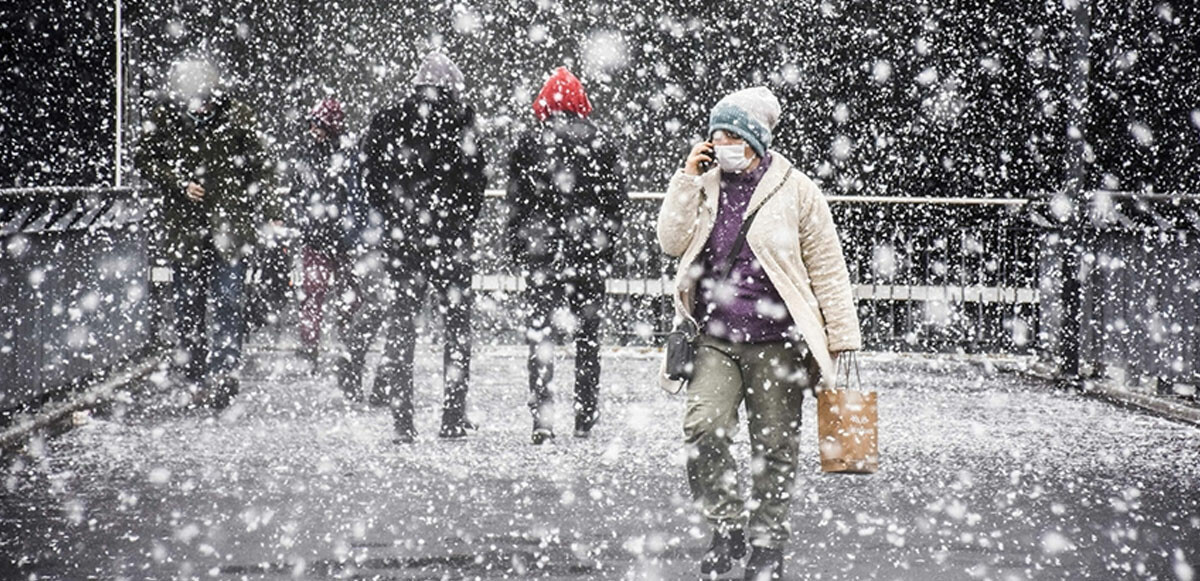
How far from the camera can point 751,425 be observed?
5.62 metres

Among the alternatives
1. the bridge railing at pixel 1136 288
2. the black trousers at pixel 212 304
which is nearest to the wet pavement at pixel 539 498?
the black trousers at pixel 212 304

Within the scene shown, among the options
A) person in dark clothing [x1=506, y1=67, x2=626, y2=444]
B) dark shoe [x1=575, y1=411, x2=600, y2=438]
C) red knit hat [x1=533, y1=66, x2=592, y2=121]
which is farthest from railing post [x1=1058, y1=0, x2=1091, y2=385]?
red knit hat [x1=533, y1=66, x2=592, y2=121]

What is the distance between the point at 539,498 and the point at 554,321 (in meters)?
1.64

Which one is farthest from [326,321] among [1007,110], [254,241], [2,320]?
[1007,110]

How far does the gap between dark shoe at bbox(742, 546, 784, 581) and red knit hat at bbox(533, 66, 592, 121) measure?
334 centimetres

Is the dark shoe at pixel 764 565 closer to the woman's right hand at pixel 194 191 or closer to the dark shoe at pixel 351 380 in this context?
the dark shoe at pixel 351 380

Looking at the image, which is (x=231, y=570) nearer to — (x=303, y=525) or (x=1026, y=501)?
(x=303, y=525)

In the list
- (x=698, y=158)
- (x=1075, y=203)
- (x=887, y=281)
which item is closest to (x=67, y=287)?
(x=698, y=158)

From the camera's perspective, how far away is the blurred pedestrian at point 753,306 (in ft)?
17.8

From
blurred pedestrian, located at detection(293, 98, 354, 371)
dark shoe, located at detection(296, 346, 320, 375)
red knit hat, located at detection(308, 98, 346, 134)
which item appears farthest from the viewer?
dark shoe, located at detection(296, 346, 320, 375)

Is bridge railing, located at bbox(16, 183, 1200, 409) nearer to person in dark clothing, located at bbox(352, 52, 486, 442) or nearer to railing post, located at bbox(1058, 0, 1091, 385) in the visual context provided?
railing post, located at bbox(1058, 0, 1091, 385)

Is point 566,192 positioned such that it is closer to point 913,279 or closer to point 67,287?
point 67,287

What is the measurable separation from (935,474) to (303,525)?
3238 mm

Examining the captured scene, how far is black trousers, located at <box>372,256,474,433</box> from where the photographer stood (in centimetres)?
835
